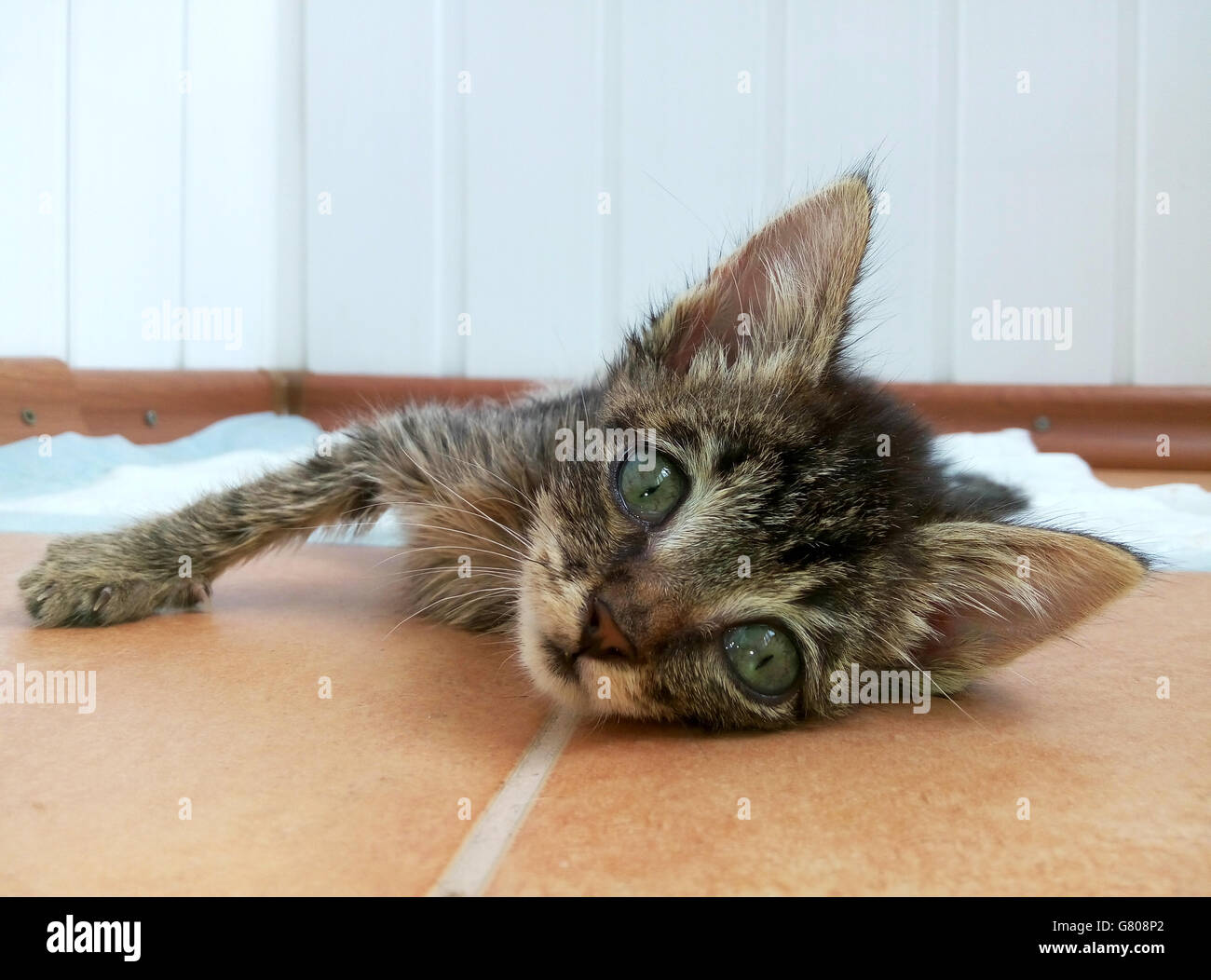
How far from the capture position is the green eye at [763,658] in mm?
1326

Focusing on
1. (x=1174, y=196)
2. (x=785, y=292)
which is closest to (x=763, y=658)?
(x=785, y=292)

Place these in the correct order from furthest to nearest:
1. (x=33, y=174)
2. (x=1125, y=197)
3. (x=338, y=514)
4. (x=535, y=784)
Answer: (x=1125, y=197)
(x=33, y=174)
(x=338, y=514)
(x=535, y=784)

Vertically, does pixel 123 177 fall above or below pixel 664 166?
below

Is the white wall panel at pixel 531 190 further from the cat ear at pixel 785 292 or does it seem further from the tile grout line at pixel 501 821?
the tile grout line at pixel 501 821

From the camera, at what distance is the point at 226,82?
384 cm

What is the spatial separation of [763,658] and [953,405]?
10.8 feet

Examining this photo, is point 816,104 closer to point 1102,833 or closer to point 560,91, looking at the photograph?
point 560,91

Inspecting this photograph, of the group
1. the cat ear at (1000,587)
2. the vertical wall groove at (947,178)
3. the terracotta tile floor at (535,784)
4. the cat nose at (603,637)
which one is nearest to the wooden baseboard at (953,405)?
the vertical wall groove at (947,178)

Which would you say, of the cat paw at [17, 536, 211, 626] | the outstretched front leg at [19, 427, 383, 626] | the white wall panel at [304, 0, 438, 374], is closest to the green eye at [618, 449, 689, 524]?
the outstretched front leg at [19, 427, 383, 626]

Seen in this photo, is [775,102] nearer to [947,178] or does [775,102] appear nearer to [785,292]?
[947,178]

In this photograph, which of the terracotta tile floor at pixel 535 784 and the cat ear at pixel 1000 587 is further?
the cat ear at pixel 1000 587

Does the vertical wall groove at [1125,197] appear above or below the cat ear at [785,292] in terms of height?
above

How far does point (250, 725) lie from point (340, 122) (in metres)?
3.63

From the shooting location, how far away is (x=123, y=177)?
3363mm
